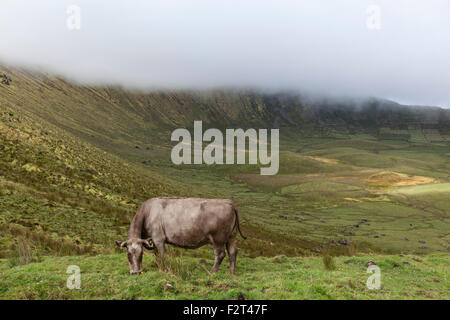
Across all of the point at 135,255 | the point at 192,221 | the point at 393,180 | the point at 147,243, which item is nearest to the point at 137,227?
the point at 147,243

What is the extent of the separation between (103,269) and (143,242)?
7.77 ft

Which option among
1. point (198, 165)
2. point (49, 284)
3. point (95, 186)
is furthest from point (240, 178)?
point (49, 284)

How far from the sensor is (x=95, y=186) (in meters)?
30.5

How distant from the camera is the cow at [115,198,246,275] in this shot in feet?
38.1

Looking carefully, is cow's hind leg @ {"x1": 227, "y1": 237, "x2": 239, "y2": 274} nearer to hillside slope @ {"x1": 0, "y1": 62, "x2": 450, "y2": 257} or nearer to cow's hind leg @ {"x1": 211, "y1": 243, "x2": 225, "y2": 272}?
cow's hind leg @ {"x1": 211, "y1": 243, "x2": 225, "y2": 272}

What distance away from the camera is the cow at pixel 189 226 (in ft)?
38.1

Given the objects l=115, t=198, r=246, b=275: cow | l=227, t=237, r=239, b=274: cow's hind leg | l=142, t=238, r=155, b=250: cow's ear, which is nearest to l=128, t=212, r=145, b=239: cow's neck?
l=115, t=198, r=246, b=275: cow

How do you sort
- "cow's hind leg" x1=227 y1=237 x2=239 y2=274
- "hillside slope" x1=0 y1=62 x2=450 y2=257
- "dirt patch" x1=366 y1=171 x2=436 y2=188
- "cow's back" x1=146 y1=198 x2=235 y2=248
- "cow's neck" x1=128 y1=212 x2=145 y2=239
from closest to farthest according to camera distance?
1. "cow's back" x1=146 y1=198 x2=235 y2=248
2. "cow's neck" x1=128 y1=212 x2=145 y2=239
3. "cow's hind leg" x1=227 y1=237 x2=239 y2=274
4. "hillside slope" x1=0 y1=62 x2=450 y2=257
5. "dirt patch" x1=366 y1=171 x2=436 y2=188

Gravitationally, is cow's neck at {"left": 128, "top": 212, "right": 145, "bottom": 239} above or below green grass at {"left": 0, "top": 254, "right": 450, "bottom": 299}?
above

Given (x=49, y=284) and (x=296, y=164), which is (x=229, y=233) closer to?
(x=49, y=284)

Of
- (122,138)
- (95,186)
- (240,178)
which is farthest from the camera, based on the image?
(122,138)

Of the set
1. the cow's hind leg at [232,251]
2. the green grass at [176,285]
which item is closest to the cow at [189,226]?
the cow's hind leg at [232,251]

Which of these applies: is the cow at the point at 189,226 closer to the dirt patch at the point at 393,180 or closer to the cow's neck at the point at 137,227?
the cow's neck at the point at 137,227
